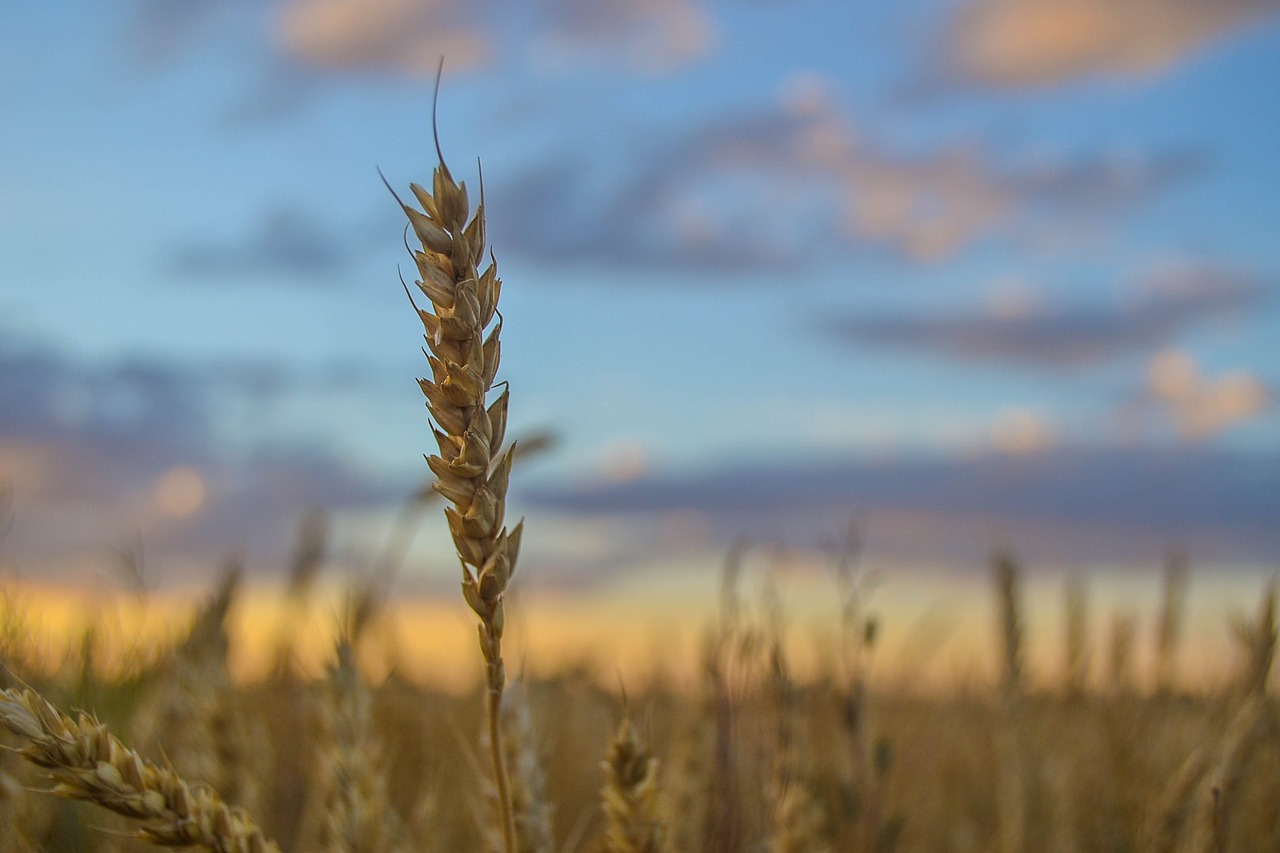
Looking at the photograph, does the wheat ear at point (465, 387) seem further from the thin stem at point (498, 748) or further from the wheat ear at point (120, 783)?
the wheat ear at point (120, 783)

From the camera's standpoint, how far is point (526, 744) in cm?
161

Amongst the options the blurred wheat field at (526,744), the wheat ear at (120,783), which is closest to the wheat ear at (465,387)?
the blurred wheat field at (526,744)

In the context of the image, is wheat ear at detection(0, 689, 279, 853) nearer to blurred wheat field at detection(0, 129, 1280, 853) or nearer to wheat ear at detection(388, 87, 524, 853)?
blurred wheat field at detection(0, 129, 1280, 853)

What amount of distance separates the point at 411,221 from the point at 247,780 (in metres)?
1.57

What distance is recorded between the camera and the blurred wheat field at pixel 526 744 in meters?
0.99

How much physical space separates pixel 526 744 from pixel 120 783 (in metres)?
0.64

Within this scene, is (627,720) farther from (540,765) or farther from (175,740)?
(175,740)

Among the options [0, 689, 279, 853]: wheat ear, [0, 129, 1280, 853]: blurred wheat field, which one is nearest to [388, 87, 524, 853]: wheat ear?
[0, 129, 1280, 853]: blurred wheat field

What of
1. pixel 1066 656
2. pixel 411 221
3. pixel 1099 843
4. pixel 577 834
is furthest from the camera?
pixel 1066 656

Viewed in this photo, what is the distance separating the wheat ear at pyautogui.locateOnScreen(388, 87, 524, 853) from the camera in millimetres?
956

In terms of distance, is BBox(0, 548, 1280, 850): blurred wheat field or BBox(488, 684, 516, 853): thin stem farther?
BBox(0, 548, 1280, 850): blurred wheat field

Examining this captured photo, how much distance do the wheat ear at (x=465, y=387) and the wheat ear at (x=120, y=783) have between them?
405 mm

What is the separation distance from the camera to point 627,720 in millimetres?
1279

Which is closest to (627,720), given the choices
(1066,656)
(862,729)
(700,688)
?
(700,688)
